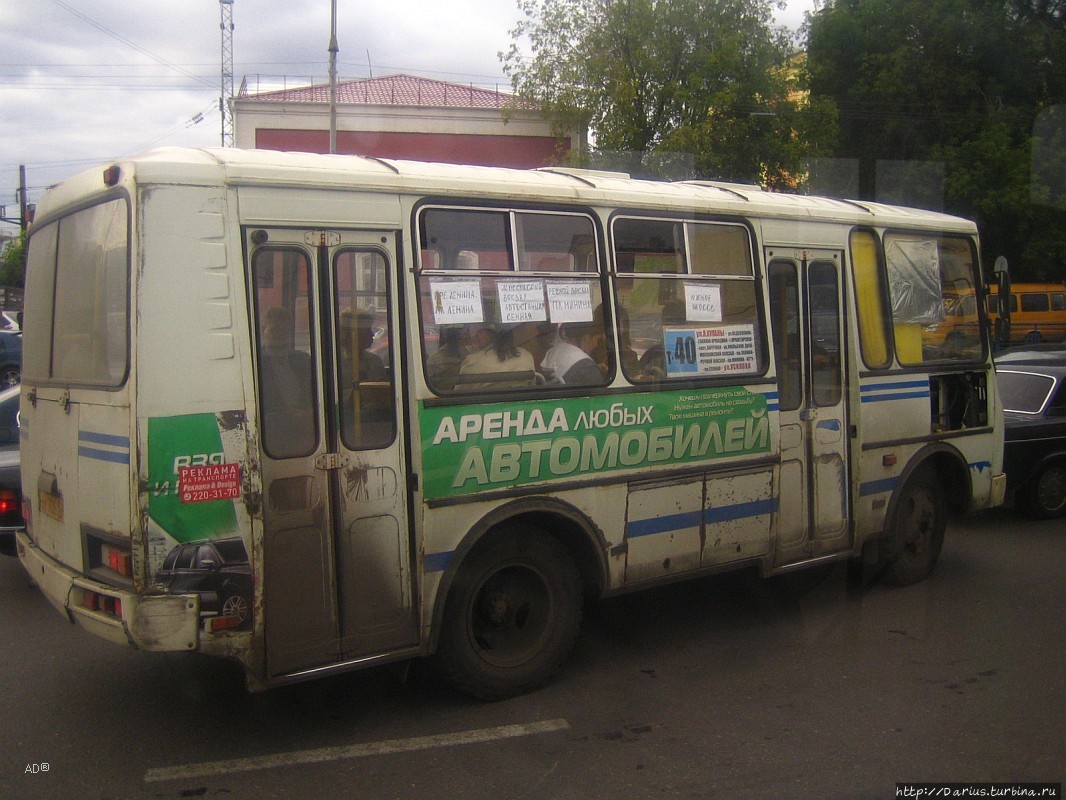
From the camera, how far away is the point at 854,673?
5.53 m

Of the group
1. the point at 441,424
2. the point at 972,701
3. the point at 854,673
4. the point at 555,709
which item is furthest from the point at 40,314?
the point at 972,701

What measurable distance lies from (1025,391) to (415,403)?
749 cm

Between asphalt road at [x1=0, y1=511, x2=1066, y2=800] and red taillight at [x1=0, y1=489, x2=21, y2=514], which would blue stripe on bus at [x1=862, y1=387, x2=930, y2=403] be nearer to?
asphalt road at [x1=0, y1=511, x2=1066, y2=800]

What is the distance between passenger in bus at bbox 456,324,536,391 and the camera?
191 inches

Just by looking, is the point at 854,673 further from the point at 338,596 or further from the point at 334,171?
the point at 334,171

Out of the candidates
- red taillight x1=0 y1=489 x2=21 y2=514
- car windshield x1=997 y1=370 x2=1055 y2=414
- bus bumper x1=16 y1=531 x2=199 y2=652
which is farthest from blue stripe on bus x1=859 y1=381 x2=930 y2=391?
red taillight x1=0 y1=489 x2=21 y2=514

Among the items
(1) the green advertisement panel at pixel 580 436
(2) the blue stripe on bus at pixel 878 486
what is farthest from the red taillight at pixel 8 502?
(2) the blue stripe on bus at pixel 878 486

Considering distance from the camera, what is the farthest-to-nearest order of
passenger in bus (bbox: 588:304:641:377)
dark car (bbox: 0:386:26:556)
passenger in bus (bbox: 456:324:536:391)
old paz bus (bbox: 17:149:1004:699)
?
dark car (bbox: 0:386:26:556) < passenger in bus (bbox: 588:304:641:377) < passenger in bus (bbox: 456:324:536:391) < old paz bus (bbox: 17:149:1004:699)

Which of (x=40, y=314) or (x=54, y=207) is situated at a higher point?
(x=54, y=207)

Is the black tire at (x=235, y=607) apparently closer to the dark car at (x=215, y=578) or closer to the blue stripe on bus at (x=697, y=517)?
the dark car at (x=215, y=578)

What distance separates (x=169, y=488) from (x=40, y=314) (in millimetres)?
1783

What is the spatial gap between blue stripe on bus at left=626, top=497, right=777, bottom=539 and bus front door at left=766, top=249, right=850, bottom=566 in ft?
0.55

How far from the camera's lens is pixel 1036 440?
927cm

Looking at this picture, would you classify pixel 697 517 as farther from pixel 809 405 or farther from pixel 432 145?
pixel 432 145
